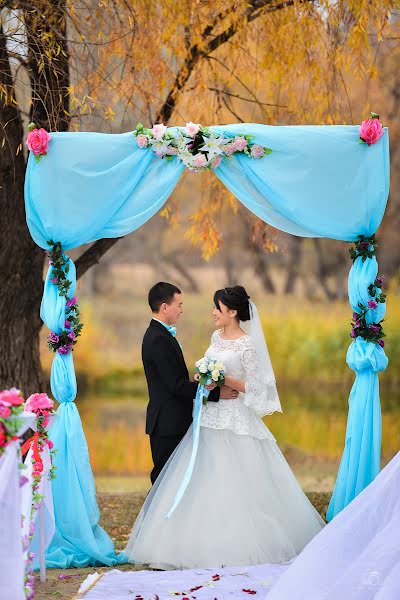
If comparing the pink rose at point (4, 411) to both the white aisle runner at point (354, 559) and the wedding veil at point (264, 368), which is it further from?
the wedding veil at point (264, 368)

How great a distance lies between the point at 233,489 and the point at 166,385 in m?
0.79

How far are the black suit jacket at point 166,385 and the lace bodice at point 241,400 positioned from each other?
4.4 inches

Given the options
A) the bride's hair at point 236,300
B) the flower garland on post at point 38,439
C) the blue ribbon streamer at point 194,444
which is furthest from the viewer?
→ the bride's hair at point 236,300

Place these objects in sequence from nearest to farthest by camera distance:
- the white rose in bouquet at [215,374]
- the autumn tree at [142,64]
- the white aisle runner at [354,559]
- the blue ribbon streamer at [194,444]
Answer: the white aisle runner at [354,559], the blue ribbon streamer at [194,444], the white rose in bouquet at [215,374], the autumn tree at [142,64]

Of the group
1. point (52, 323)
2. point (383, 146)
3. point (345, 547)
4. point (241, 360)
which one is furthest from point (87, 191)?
point (345, 547)

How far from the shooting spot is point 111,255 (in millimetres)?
20125

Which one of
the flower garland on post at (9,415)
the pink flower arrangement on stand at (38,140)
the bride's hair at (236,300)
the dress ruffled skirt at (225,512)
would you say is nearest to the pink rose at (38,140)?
the pink flower arrangement on stand at (38,140)

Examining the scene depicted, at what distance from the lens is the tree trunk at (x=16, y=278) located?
7078 mm

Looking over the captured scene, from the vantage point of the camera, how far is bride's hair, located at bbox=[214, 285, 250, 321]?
587cm

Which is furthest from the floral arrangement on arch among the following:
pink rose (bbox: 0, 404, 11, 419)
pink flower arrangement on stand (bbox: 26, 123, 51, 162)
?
pink rose (bbox: 0, 404, 11, 419)

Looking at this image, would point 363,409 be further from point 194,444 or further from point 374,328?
point 194,444

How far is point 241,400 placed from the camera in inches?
233

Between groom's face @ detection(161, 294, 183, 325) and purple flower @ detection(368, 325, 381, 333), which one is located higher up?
groom's face @ detection(161, 294, 183, 325)

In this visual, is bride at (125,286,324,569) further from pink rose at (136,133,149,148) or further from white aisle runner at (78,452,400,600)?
pink rose at (136,133,149,148)
